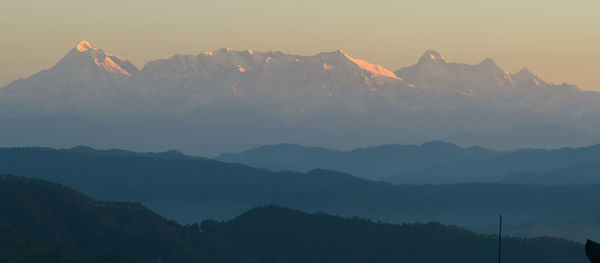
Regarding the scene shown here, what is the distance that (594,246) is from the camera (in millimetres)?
16297
